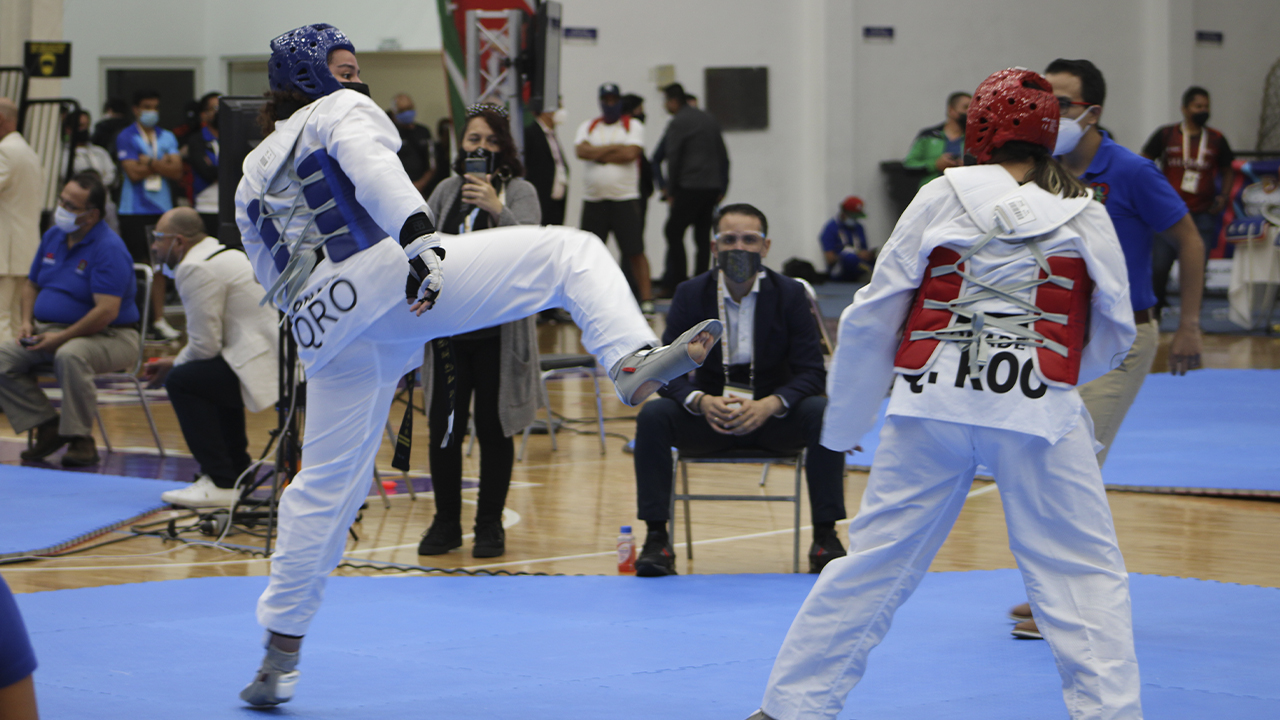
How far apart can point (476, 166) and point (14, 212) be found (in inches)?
208

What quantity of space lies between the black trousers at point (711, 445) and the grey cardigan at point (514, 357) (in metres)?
0.51

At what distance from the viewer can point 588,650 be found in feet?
12.6

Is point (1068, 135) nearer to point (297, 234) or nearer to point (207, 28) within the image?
point (297, 234)

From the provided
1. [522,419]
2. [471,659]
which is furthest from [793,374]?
[471,659]

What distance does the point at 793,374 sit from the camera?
201 inches

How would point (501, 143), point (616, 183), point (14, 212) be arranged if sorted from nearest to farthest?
point (501, 143) → point (14, 212) → point (616, 183)

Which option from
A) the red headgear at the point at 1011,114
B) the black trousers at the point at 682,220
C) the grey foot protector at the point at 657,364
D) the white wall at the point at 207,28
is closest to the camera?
the red headgear at the point at 1011,114

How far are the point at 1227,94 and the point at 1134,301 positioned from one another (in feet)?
52.9

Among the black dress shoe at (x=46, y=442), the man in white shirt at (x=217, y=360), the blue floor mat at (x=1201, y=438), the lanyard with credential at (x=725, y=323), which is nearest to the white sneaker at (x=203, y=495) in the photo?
the man in white shirt at (x=217, y=360)

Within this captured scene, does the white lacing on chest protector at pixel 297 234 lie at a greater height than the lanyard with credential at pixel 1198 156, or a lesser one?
lesser

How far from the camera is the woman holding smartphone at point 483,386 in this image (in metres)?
5.19

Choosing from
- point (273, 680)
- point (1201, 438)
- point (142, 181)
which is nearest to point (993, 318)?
point (273, 680)

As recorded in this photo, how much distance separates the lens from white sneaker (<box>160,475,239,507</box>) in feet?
19.6

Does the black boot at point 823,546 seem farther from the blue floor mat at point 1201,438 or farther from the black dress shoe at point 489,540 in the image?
the blue floor mat at point 1201,438
